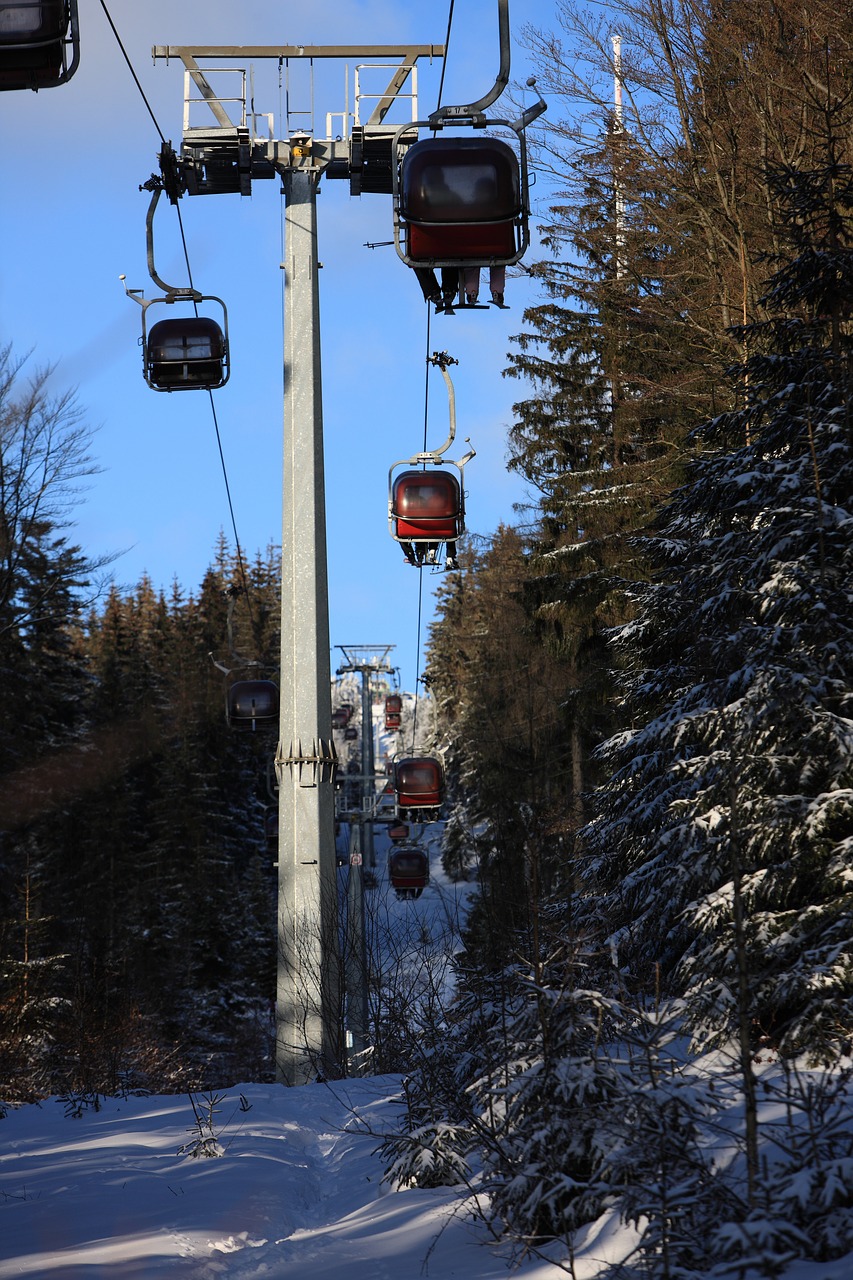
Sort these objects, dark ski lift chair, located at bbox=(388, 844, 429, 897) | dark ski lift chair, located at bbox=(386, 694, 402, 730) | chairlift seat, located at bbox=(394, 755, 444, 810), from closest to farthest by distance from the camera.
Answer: chairlift seat, located at bbox=(394, 755, 444, 810) → dark ski lift chair, located at bbox=(388, 844, 429, 897) → dark ski lift chair, located at bbox=(386, 694, 402, 730)

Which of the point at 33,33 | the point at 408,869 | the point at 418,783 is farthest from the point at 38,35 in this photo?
the point at 408,869

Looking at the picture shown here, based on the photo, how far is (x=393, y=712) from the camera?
67312 mm

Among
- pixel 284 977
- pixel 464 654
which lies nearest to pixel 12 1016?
pixel 284 977

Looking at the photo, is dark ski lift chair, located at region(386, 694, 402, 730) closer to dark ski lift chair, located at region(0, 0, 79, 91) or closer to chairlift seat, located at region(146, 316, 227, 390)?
chairlift seat, located at region(146, 316, 227, 390)

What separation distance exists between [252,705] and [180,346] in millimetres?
8463

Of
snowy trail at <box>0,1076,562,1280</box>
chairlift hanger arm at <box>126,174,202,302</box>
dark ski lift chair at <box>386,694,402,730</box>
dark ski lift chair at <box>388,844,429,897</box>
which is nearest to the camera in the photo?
snowy trail at <box>0,1076,562,1280</box>

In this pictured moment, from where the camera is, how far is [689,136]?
20.1 meters

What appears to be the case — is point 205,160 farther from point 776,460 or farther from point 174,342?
point 776,460

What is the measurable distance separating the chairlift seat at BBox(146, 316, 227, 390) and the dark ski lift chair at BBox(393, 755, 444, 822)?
12.6 m

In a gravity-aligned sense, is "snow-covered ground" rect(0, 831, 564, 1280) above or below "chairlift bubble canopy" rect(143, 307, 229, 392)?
below

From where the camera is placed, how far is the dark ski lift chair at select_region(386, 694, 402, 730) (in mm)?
67125

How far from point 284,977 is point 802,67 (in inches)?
520

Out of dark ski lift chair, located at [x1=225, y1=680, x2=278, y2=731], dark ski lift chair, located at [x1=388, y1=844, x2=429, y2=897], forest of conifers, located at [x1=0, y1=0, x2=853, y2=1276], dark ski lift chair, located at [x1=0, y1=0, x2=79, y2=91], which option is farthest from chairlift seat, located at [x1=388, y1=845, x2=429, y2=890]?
dark ski lift chair, located at [x1=0, y1=0, x2=79, y2=91]

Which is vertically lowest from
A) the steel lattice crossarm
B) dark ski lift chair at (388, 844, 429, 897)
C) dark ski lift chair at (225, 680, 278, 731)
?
dark ski lift chair at (388, 844, 429, 897)
